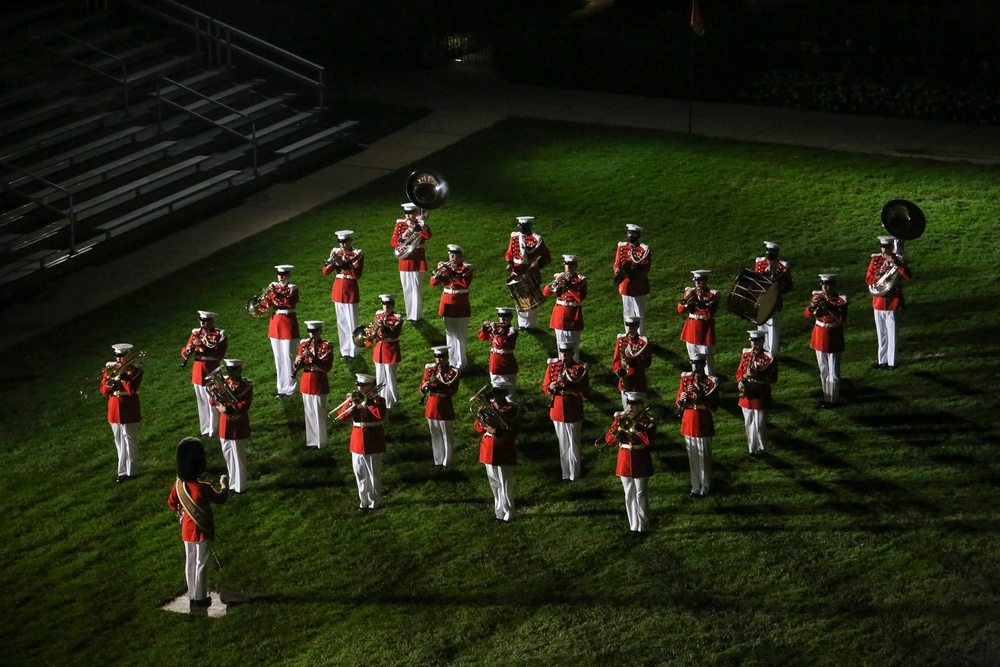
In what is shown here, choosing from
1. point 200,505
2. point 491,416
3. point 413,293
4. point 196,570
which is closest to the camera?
point 200,505

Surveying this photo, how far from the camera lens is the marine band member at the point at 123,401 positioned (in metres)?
17.3

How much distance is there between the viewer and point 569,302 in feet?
64.1

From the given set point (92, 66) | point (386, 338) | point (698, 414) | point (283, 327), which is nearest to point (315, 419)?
point (386, 338)

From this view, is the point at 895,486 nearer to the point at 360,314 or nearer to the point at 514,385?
the point at 514,385

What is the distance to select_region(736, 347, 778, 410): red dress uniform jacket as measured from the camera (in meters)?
17.0

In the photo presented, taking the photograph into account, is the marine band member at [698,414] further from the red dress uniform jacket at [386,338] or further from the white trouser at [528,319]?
the white trouser at [528,319]

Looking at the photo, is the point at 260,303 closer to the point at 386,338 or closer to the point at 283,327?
the point at 283,327

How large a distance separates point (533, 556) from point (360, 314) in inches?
279

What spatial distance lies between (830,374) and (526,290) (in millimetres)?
3958

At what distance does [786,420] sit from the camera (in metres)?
18.2

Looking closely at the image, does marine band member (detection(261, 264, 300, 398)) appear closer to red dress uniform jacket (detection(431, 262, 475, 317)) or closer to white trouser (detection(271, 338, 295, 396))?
white trouser (detection(271, 338, 295, 396))

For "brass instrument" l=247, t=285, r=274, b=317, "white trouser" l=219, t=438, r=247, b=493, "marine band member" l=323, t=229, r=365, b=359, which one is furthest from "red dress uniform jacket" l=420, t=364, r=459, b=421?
"marine band member" l=323, t=229, r=365, b=359

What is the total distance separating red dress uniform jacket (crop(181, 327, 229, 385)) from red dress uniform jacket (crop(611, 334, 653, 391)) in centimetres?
466

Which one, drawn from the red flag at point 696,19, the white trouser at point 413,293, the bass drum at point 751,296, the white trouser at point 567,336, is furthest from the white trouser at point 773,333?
the red flag at point 696,19
